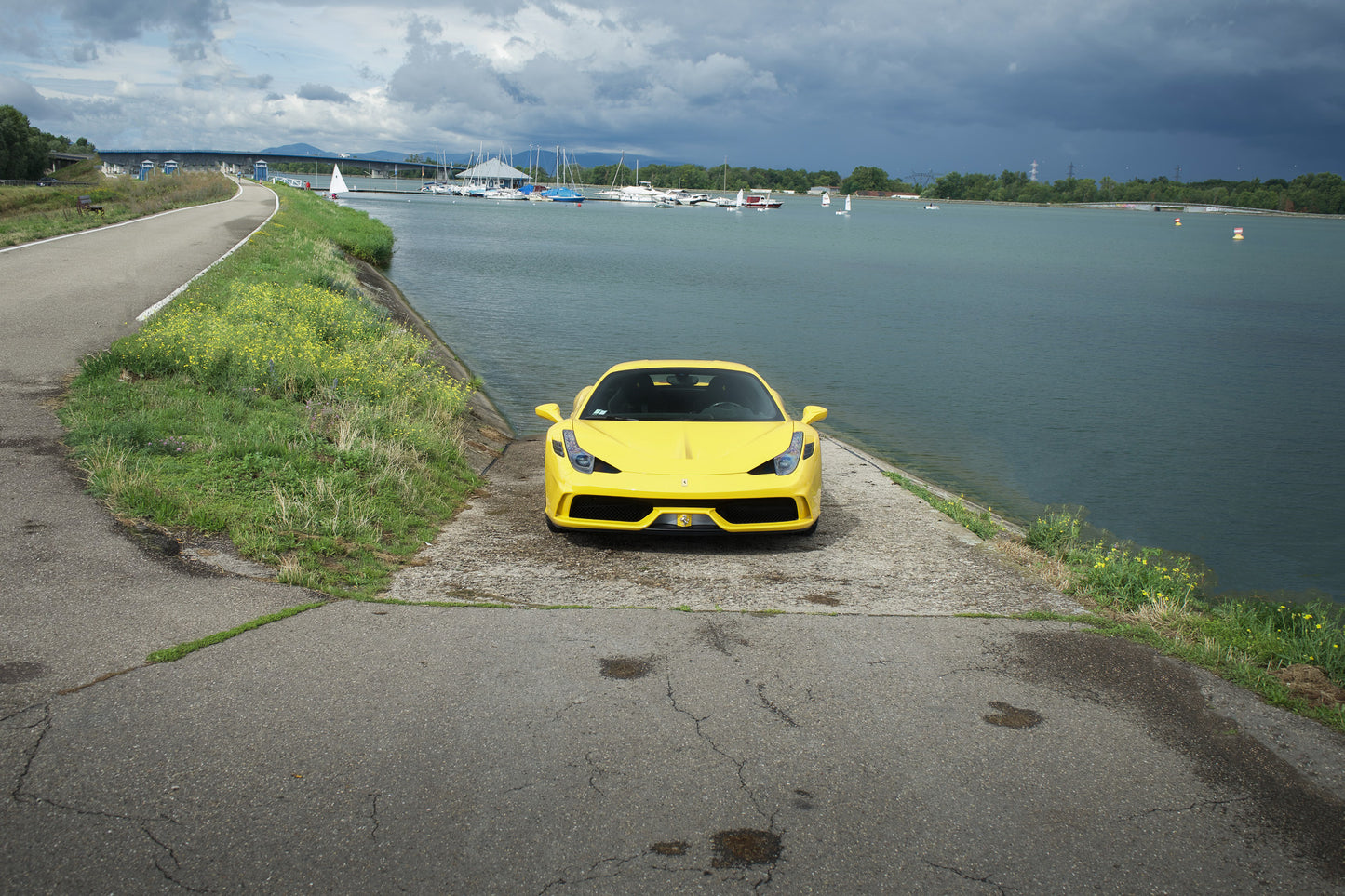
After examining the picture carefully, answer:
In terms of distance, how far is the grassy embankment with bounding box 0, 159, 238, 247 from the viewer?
2583cm

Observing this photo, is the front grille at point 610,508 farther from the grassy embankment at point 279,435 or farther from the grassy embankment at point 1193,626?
the grassy embankment at point 1193,626

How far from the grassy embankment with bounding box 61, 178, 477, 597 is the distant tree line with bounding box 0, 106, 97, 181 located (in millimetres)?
93463

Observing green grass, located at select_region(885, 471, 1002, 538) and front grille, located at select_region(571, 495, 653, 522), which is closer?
front grille, located at select_region(571, 495, 653, 522)

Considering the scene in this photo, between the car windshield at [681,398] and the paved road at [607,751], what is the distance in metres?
2.11

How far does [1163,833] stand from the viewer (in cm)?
328

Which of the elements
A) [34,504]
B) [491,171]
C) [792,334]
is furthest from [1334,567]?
[491,171]

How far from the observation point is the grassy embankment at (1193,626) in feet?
15.5

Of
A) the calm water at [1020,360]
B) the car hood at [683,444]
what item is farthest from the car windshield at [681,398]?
the calm water at [1020,360]

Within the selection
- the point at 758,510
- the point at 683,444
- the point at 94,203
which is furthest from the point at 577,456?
the point at 94,203

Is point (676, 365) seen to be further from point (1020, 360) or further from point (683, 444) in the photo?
point (1020, 360)

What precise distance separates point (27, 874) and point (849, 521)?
644 centimetres

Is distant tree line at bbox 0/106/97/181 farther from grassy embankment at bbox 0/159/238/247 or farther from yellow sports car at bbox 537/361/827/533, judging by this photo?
yellow sports car at bbox 537/361/827/533

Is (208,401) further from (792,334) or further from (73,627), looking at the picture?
(792,334)

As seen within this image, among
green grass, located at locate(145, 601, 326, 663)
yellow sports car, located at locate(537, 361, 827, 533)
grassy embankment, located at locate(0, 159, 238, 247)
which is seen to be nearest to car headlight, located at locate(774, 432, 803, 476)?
yellow sports car, located at locate(537, 361, 827, 533)
